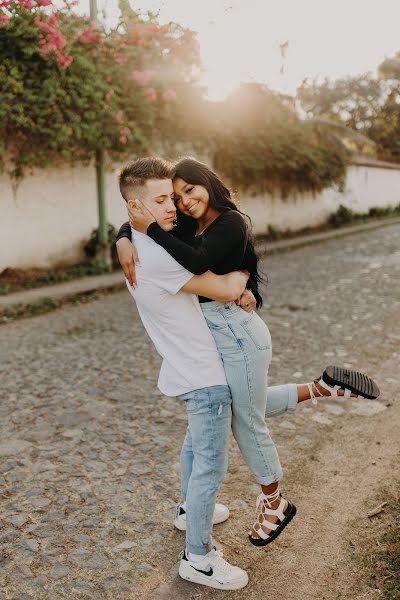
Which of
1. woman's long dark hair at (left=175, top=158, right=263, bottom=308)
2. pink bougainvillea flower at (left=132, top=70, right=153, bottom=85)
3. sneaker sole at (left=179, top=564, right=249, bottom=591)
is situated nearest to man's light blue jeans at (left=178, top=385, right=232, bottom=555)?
sneaker sole at (left=179, top=564, right=249, bottom=591)

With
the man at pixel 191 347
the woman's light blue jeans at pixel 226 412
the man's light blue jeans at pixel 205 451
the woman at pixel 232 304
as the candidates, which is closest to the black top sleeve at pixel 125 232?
the woman at pixel 232 304

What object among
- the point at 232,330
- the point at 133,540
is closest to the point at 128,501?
the point at 133,540

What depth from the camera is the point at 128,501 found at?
296cm

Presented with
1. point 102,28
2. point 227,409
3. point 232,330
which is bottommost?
point 227,409

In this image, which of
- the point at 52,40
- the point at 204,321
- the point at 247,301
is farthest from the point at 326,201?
the point at 204,321

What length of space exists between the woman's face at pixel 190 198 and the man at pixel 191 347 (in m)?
0.06

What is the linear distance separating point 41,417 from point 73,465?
788mm

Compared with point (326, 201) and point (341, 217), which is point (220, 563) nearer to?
point (326, 201)

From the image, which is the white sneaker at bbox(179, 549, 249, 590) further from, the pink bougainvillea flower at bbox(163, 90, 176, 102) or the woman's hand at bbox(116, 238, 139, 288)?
the pink bougainvillea flower at bbox(163, 90, 176, 102)

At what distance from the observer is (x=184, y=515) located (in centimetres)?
272

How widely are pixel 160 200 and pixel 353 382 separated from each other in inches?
45.0

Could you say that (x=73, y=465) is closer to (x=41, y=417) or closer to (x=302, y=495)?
(x=41, y=417)

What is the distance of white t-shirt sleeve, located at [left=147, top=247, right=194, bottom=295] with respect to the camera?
6.84ft

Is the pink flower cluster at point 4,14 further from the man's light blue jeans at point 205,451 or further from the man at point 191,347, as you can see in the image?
the man's light blue jeans at point 205,451
